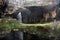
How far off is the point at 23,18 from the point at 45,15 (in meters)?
0.33

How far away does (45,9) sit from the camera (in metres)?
2.51

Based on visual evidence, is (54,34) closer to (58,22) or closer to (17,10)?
(58,22)

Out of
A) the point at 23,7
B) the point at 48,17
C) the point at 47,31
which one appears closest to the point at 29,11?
the point at 23,7

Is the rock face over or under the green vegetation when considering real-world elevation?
under

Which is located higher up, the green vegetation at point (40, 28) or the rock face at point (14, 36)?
the green vegetation at point (40, 28)

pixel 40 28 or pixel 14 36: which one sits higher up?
pixel 40 28

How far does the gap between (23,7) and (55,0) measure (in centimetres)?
49

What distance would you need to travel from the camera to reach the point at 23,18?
2.52m

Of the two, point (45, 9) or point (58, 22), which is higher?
point (45, 9)

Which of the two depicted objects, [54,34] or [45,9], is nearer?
[54,34]

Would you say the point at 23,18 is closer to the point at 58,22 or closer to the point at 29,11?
the point at 29,11

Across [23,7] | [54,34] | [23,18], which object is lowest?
[54,34]

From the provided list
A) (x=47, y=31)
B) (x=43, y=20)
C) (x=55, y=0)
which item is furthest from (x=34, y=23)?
(x=55, y=0)

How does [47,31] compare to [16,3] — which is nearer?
[47,31]
